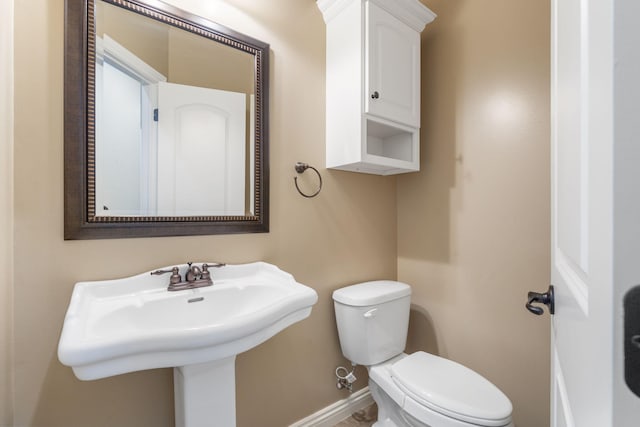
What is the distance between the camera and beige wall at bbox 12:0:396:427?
82 cm

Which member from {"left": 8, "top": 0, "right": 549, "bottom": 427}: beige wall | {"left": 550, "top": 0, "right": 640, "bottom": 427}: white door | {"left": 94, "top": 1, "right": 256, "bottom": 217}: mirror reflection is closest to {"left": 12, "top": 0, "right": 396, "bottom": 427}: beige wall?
{"left": 8, "top": 0, "right": 549, "bottom": 427}: beige wall

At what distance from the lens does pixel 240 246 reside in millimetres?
1204

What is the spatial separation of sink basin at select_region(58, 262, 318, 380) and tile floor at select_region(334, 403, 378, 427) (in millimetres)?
1010

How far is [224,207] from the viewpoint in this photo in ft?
3.88

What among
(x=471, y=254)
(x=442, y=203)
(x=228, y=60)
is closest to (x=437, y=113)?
(x=442, y=203)

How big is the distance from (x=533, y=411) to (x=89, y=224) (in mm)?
1949

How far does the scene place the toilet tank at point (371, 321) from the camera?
1.35 meters

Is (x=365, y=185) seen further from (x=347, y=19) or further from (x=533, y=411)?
(x=533, y=411)

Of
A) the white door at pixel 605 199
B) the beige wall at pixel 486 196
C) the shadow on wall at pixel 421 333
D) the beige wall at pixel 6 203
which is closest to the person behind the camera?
the white door at pixel 605 199

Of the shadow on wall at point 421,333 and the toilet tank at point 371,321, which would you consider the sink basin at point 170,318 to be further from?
the shadow on wall at point 421,333

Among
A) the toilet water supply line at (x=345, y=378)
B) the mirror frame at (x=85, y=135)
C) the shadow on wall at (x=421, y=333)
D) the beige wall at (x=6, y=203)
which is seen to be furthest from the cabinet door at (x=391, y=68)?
the toilet water supply line at (x=345, y=378)

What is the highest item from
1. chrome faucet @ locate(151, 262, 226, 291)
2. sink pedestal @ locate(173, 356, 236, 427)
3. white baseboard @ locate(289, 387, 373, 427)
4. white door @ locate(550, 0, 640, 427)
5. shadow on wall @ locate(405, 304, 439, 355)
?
white door @ locate(550, 0, 640, 427)

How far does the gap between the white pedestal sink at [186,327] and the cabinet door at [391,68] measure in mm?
946

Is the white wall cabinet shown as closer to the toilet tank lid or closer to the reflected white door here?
the reflected white door
